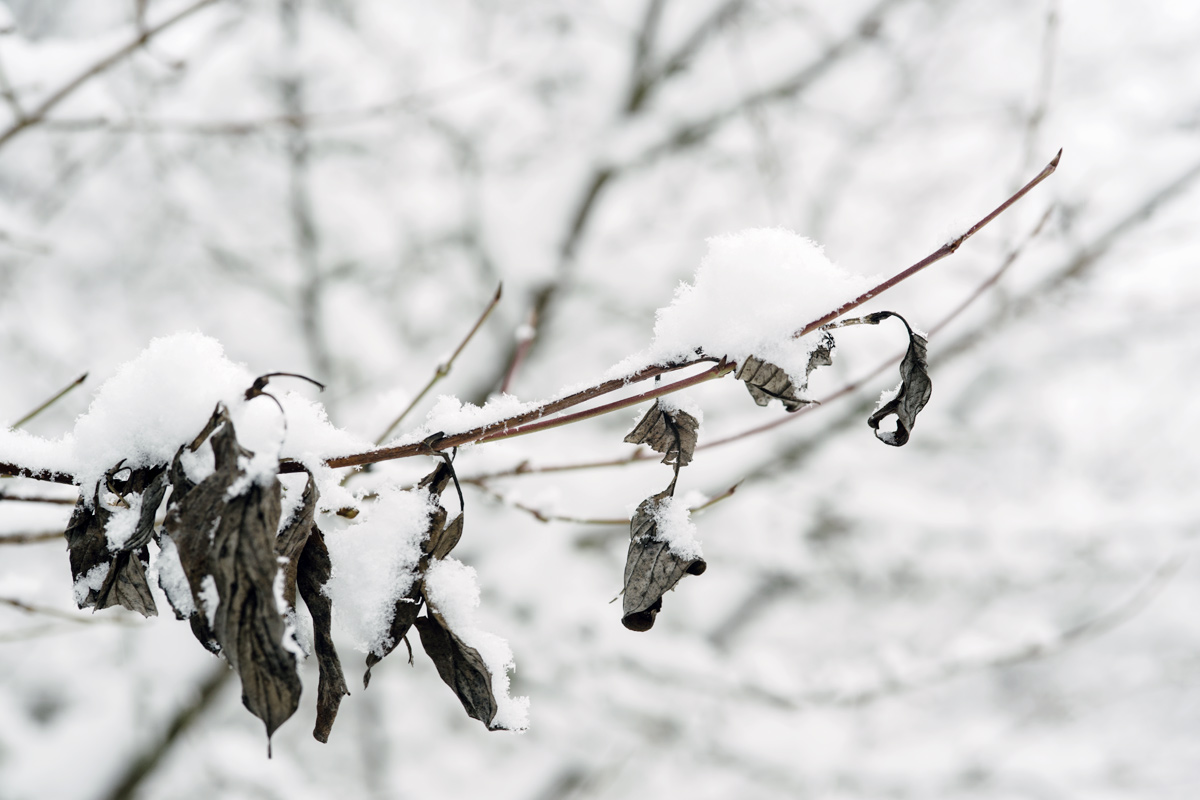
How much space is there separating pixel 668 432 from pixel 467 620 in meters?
0.25

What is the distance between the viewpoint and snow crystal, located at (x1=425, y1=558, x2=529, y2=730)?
55 centimetres

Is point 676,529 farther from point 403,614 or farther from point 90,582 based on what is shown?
point 90,582

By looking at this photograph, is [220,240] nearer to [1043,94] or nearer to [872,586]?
[1043,94]

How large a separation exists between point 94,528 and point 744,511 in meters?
2.85

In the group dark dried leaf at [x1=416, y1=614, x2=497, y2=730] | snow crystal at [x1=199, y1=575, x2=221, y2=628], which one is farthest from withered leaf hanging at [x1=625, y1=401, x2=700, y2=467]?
snow crystal at [x1=199, y1=575, x2=221, y2=628]

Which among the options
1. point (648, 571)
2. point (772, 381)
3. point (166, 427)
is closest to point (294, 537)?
point (166, 427)

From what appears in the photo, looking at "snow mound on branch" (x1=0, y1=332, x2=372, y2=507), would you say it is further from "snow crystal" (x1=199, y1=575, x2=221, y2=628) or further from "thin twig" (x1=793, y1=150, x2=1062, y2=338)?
"thin twig" (x1=793, y1=150, x2=1062, y2=338)

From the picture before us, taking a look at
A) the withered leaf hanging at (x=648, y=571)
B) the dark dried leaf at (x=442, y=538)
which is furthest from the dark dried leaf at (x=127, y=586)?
the withered leaf hanging at (x=648, y=571)

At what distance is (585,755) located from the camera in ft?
10.4

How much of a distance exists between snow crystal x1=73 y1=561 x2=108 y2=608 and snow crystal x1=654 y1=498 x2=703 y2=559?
50 centimetres

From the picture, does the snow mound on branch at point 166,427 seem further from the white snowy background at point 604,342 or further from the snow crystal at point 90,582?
the white snowy background at point 604,342

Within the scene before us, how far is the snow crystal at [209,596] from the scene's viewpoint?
466mm

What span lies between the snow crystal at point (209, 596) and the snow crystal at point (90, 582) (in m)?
0.16

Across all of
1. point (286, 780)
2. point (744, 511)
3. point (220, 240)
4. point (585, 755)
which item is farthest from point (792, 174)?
point (286, 780)
